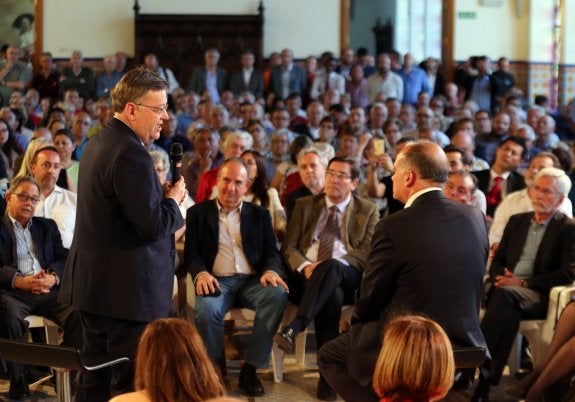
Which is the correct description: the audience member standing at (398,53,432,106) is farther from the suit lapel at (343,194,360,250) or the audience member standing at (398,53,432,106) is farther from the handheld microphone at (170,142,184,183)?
the handheld microphone at (170,142,184,183)

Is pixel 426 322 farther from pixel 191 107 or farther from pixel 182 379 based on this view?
pixel 191 107

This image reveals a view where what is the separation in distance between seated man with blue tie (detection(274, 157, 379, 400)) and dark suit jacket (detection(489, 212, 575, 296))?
76 centimetres

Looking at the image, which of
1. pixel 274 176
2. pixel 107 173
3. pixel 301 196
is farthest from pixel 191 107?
pixel 107 173

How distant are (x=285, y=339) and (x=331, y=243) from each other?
2.38 ft

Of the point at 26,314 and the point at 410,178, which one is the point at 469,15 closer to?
the point at 26,314

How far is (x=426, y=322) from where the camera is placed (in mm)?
2363

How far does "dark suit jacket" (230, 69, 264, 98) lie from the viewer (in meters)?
11.6

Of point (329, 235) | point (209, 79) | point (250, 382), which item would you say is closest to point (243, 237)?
point (329, 235)

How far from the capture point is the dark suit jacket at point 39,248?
481cm

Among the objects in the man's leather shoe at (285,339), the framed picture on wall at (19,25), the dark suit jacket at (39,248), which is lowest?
the man's leather shoe at (285,339)

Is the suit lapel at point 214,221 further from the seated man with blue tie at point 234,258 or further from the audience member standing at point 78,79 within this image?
the audience member standing at point 78,79

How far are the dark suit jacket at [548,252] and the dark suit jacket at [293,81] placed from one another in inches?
259

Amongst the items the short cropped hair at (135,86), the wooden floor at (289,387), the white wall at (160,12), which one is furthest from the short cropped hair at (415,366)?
the white wall at (160,12)

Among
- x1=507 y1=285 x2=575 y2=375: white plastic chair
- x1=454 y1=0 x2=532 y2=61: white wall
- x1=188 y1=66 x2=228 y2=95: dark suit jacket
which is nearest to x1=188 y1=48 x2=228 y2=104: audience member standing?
x1=188 y1=66 x2=228 y2=95: dark suit jacket
